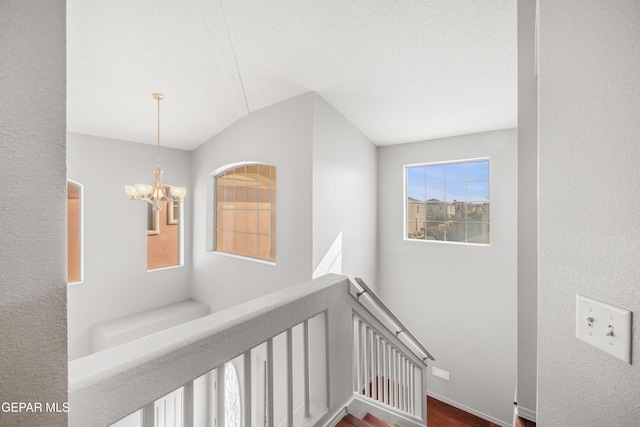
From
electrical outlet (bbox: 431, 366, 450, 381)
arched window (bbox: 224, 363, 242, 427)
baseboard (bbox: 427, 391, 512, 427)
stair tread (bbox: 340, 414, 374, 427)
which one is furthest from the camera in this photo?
electrical outlet (bbox: 431, 366, 450, 381)

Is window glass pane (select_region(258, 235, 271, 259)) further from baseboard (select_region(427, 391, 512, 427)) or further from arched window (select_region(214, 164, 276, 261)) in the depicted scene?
baseboard (select_region(427, 391, 512, 427))

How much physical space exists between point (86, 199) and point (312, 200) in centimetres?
299

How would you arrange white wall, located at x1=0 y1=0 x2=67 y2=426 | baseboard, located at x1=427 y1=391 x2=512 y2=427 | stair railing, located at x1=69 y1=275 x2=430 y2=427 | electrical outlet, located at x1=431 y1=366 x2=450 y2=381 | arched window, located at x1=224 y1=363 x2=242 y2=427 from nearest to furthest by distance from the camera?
white wall, located at x1=0 y1=0 x2=67 y2=426 < stair railing, located at x1=69 y1=275 x2=430 y2=427 < arched window, located at x1=224 y1=363 x2=242 y2=427 < baseboard, located at x1=427 y1=391 x2=512 y2=427 < electrical outlet, located at x1=431 y1=366 x2=450 y2=381

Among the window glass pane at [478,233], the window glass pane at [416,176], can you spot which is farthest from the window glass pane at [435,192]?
the window glass pane at [478,233]

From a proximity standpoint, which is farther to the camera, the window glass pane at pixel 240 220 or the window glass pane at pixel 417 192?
the window glass pane at pixel 417 192

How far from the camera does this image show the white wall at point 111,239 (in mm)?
3629

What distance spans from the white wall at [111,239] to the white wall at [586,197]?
182 inches

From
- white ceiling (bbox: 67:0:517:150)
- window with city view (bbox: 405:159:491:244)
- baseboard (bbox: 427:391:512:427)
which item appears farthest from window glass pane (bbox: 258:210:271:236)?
baseboard (bbox: 427:391:512:427)

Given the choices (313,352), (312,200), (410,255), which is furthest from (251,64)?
(410,255)

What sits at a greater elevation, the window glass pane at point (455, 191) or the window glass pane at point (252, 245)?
the window glass pane at point (455, 191)

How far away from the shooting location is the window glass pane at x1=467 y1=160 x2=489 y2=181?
381 cm

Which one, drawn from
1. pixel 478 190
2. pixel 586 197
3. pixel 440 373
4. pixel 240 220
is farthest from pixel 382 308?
pixel 440 373

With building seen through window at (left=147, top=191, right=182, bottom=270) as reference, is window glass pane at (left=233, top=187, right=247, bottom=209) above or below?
above

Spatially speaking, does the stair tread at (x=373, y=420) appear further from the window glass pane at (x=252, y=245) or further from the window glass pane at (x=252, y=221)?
the window glass pane at (x=252, y=221)
